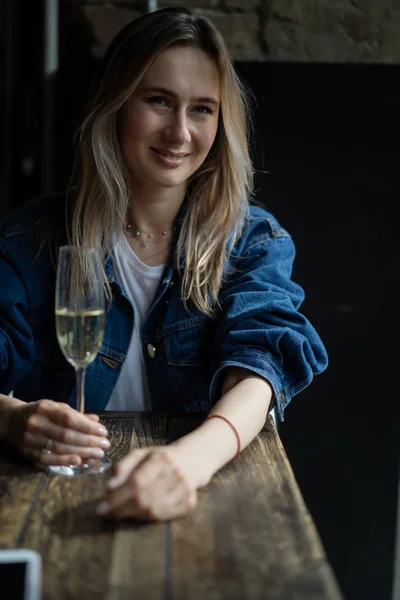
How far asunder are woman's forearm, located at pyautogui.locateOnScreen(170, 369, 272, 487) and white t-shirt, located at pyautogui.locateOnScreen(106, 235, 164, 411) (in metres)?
0.34

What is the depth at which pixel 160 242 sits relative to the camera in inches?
77.4

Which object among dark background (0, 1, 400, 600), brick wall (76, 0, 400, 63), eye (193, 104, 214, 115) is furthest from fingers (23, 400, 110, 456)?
brick wall (76, 0, 400, 63)

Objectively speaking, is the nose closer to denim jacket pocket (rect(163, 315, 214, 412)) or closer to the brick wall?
denim jacket pocket (rect(163, 315, 214, 412))

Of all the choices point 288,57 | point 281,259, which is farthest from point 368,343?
point 288,57

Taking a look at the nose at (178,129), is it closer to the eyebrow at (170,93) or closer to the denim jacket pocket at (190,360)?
the eyebrow at (170,93)

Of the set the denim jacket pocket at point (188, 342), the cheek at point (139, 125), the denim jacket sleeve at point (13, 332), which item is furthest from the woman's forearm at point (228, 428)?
the cheek at point (139, 125)

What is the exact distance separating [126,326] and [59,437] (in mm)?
576

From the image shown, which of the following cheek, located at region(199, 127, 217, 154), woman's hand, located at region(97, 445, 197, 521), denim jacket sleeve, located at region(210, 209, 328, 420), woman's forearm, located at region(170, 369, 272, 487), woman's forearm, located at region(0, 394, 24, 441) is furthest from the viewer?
cheek, located at region(199, 127, 217, 154)

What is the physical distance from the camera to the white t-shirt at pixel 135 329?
188cm

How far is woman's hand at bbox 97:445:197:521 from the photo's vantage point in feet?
3.44

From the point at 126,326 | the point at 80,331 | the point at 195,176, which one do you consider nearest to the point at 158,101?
the point at 195,176

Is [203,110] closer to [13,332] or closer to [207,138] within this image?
[207,138]

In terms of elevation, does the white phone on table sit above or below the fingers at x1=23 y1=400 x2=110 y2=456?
above

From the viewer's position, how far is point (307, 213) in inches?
92.3
